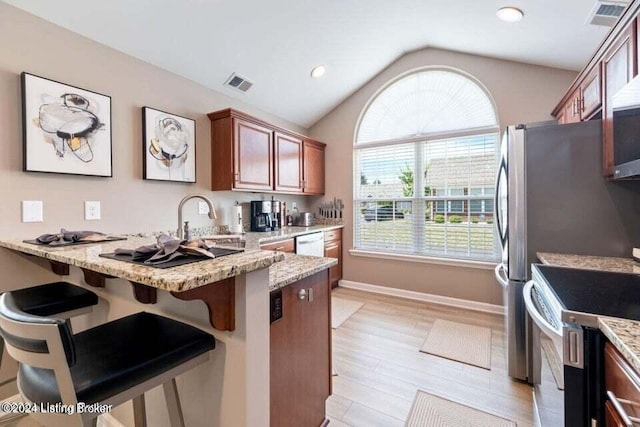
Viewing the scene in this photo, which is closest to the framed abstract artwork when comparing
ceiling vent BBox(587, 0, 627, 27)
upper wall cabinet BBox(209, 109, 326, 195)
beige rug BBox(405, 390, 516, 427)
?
upper wall cabinet BBox(209, 109, 326, 195)

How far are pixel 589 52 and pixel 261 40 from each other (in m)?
3.01

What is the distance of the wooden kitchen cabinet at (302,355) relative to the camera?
4.01 feet

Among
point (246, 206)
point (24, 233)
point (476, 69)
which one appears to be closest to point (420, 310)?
point (246, 206)

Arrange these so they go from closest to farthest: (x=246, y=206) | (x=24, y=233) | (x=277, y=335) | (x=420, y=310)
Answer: (x=277, y=335)
(x=24, y=233)
(x=420, y=310)
(x=246, y=206)

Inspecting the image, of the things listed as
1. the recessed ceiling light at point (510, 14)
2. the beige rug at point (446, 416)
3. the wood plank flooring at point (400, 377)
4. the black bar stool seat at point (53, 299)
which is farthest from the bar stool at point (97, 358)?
the recessed ceiling light at point (510, 14)

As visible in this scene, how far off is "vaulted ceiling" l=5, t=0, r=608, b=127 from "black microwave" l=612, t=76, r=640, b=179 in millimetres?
980

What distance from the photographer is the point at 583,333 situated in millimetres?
951

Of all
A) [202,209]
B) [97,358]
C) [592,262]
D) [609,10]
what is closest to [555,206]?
[592,262]

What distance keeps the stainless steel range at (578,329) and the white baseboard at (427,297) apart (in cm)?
204

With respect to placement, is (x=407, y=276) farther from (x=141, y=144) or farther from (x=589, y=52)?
(x=141, y=144)

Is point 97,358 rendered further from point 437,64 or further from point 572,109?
point 437,64

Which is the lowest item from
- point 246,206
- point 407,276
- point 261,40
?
point 407,276

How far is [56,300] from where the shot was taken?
1442mm

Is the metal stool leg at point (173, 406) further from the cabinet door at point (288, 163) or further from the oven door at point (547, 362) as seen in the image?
the cabinet door at point (288, 163)
